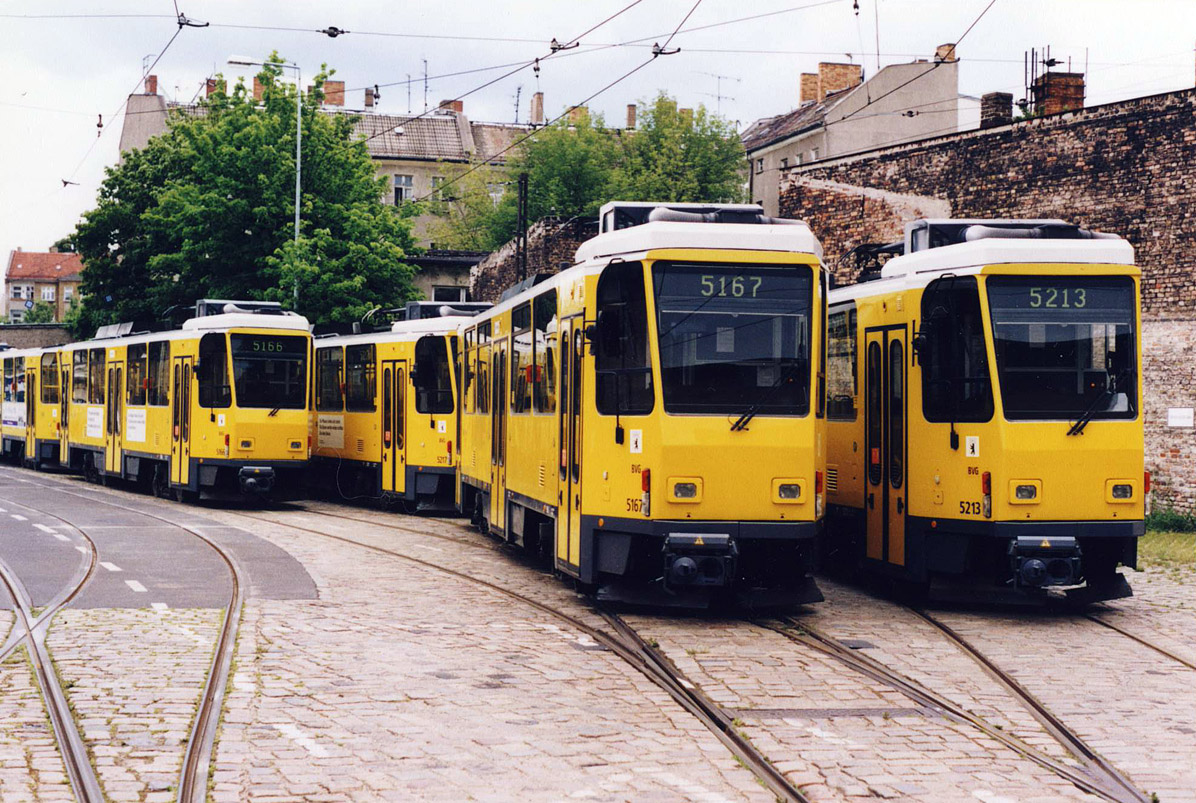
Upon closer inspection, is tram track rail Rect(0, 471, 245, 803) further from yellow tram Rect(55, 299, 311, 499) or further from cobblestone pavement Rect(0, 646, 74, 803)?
yellow tram Rect(55, 299, 311, 499)

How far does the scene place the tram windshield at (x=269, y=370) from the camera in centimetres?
2442

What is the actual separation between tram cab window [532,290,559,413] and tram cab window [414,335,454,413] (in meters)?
9.57

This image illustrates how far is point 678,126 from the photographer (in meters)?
68.8

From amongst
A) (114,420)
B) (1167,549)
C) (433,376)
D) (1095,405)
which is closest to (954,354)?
(1095,405)

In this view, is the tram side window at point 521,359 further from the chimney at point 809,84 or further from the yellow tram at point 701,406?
the chimney at point 809,84

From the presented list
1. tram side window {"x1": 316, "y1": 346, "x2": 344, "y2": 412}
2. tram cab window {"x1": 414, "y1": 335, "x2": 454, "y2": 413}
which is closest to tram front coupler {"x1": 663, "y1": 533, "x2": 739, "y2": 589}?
tram cab window {"x1": 414, "y1": 335, "x2": 454, "y2": 413}

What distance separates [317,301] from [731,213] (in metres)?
26.1

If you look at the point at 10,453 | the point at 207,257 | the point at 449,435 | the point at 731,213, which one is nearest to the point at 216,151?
the point at 207,257

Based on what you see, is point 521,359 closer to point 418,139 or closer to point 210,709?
point 210,709

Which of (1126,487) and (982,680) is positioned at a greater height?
(1126,487)

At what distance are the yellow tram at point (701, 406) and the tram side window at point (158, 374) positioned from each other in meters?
15.3

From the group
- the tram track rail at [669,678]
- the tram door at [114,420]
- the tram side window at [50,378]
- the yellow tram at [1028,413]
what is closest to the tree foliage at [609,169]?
the tram side window at [50,378]

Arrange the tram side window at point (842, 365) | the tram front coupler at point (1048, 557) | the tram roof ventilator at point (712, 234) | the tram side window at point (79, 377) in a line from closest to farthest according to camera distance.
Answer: the tram roof ventilator at point (712, 234)
the tram front coupler at point (1048, 557)
the tram side window at point (842, 365)
the tram side window at point (79, 377)

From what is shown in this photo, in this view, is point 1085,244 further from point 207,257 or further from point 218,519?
point 207,257
